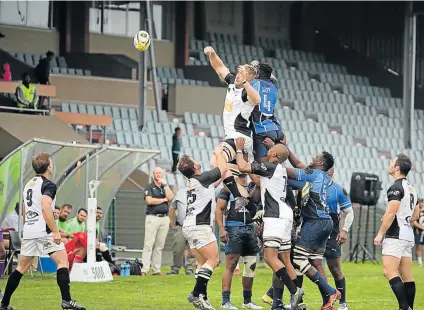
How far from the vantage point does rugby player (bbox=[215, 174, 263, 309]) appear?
15.8m

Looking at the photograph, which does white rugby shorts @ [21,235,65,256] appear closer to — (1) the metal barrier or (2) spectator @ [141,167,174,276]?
(1) the metal barrier

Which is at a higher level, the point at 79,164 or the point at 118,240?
the point at 79,164

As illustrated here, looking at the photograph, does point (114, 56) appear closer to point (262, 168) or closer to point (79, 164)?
point (79, 164)

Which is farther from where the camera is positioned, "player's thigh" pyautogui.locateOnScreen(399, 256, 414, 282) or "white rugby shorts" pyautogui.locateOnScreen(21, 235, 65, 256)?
"player's thigh" pyautogui.locateOnScreen(399, 256, 414, 282)

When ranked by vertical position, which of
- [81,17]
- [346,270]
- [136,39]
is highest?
[81,17]

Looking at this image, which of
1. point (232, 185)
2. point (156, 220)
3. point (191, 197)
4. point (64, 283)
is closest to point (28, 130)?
point (156, 220)

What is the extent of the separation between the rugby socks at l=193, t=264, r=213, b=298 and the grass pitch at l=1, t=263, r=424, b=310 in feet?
3.06

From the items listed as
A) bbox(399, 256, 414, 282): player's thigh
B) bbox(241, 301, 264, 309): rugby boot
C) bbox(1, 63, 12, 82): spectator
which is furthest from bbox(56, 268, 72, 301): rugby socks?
bbox(1, 63, 12, 82): spectator

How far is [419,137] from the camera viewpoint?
41.8 m

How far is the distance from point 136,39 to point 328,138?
21773 millimetres

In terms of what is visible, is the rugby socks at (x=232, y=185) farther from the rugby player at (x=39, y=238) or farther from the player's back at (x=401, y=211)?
the rugby player at (x=39, y=238)

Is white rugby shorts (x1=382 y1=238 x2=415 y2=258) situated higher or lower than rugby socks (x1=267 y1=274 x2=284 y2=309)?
higher

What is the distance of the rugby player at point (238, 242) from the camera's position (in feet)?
51.8

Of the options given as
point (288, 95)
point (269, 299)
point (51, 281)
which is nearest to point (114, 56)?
point (288, 95)
